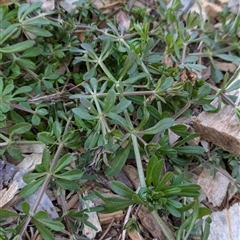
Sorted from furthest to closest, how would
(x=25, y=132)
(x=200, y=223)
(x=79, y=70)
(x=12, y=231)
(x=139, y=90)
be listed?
1. (x=79, y=70)
2. (x=139, y=90)
3. (x=25, y=132)
4. (x=200, y=223)
5. (x=12, y=231)

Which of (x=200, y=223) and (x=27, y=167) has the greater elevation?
(x=200, y=223)

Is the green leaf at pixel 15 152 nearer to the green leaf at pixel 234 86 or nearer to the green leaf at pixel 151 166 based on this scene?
the green leaf at pixel 151 166

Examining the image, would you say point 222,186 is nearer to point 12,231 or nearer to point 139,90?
point 139,90

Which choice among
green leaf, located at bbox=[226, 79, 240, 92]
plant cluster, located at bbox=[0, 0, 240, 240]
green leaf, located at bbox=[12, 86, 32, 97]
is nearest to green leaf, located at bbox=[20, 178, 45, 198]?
plant cluster, located at bbox=[0, 0, 240, 240]

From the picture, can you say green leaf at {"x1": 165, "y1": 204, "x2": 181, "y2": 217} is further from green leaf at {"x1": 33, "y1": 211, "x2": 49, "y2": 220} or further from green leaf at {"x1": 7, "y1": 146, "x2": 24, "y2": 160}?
green leaf at {"x1": 7, "y1": 146, "x2": 24, "y2": 160}

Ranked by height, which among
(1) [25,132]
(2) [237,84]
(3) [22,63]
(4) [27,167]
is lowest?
(4) [27,167]

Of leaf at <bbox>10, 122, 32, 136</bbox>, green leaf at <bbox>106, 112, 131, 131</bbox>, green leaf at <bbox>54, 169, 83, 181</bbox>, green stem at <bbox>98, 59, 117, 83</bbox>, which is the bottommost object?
leaf at <bbox>10, 122, 32, 136</bbox>

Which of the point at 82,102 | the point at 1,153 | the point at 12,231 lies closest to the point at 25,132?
the point at 1,153
